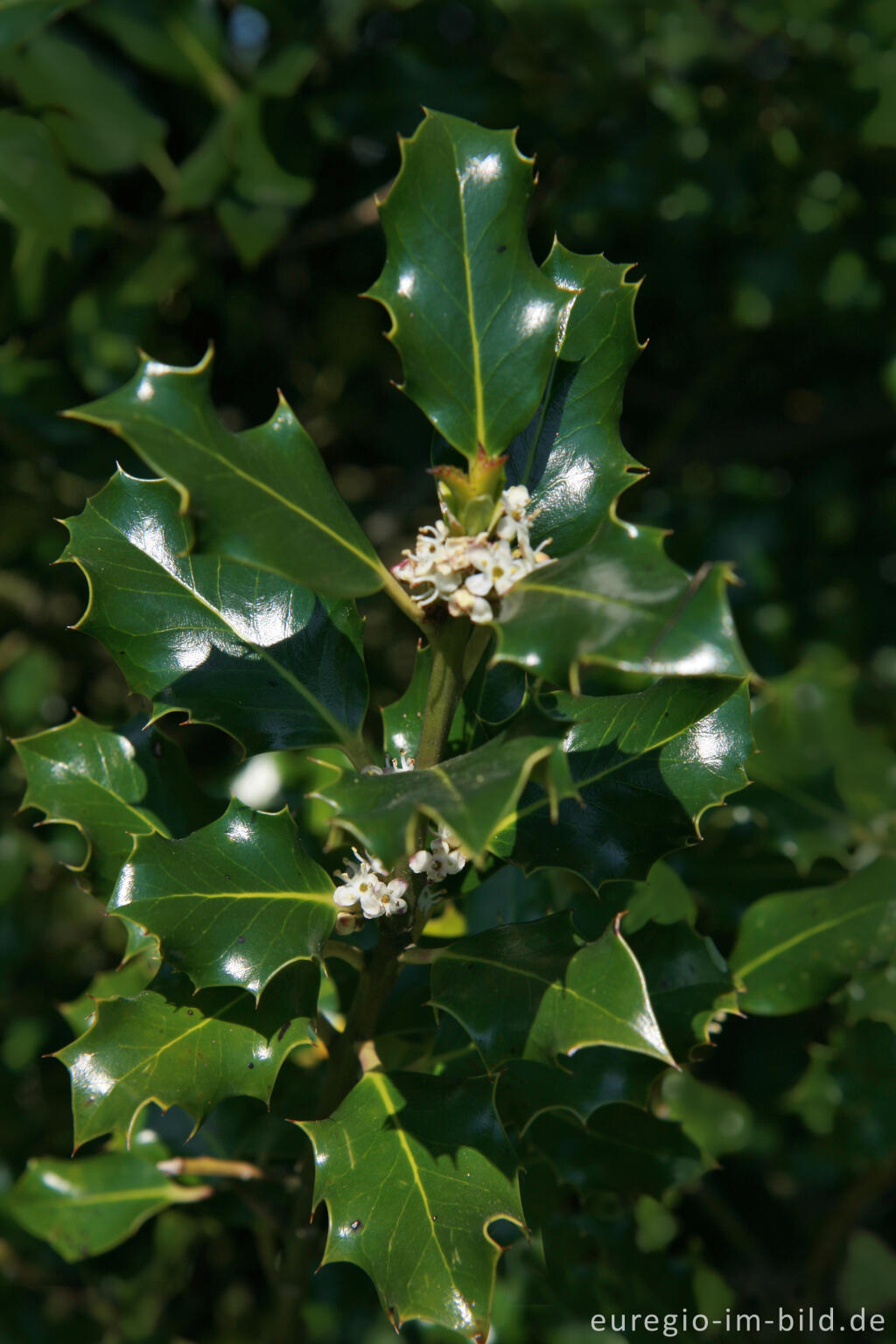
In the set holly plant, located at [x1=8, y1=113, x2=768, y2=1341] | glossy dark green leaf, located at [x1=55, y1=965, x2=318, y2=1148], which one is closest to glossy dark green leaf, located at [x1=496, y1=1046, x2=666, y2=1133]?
holly plant, located at [x1=8, y1=113, x2=768, y2=1341]

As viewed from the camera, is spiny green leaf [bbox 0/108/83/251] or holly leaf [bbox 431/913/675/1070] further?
spiny green leaf [bbox 0/108/83/251]

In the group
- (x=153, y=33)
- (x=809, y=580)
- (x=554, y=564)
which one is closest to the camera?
(x=554, y=564)

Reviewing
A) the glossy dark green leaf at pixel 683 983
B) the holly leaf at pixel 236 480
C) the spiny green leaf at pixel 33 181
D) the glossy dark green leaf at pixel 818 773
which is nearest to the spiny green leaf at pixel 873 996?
the glossy dark green leaf at pixel 818 773

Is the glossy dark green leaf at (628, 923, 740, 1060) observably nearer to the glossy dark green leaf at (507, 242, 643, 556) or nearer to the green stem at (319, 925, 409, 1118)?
the green stem at (319, 925, 409, 1118)

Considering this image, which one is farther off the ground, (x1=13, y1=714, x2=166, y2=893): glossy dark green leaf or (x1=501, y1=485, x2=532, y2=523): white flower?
(x1=501, y1=485, x2=532, y2=523): white flower

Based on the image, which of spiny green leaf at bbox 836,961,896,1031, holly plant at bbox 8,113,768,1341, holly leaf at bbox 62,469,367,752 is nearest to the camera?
holly plant at bbox 8,113,768,1341

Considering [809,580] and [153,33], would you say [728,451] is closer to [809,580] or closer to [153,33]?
[809,580]

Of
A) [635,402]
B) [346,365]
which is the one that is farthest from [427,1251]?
[635,402]

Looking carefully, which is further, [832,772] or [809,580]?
Answer: [809,580]
